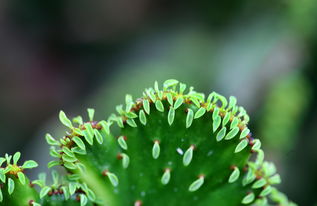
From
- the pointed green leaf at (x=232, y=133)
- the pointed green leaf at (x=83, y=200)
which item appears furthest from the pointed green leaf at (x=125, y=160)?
the pointed green leaf at (x=232, y=133)

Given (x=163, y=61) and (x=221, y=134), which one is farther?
(x=163, y=61)

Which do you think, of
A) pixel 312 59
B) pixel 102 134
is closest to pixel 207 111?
pixel 102 134

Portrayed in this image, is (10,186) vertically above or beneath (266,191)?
above

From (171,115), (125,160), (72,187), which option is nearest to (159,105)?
(171,115)

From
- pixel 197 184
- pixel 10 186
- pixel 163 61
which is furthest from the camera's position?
pixel 163 61

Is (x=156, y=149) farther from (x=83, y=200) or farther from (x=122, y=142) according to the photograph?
(x=83, y=200)

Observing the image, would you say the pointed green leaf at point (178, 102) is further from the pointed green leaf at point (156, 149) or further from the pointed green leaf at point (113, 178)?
the pointed green leaf at point (113, 178)
